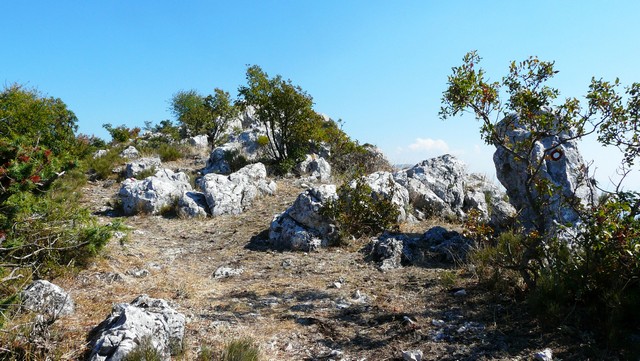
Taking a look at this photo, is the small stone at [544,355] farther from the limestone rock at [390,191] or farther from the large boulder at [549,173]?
the limestone rock at [390,191]

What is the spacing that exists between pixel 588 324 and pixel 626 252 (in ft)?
3.48

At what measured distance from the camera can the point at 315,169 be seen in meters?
16.7

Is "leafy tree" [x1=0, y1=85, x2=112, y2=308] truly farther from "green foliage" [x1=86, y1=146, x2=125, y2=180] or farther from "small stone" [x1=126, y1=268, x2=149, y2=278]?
"green foliage" [x1=86, y1=146, x2=125, y2=180]

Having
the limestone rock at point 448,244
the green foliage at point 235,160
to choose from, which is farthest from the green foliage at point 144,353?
the green foliage at point 235,160

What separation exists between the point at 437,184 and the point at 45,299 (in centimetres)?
1072

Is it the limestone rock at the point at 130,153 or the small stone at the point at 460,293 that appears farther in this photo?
the limestone rock at the point at 130,153

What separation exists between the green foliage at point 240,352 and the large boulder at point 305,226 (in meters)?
4.88

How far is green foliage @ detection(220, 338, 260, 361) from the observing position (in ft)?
14.2

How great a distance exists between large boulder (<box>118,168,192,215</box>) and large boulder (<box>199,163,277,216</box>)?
40.2 inches

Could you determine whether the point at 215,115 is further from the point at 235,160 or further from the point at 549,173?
the point at 549,173

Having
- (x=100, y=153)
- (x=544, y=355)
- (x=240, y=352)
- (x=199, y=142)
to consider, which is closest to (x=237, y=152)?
(x=199, y=142)

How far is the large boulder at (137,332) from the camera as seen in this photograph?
160 inches

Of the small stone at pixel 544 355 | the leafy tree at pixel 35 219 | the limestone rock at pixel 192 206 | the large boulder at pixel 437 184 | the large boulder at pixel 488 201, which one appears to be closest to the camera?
the small stone at pixel 544 355

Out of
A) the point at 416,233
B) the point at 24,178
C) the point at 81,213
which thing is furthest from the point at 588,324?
the point at 81,213
